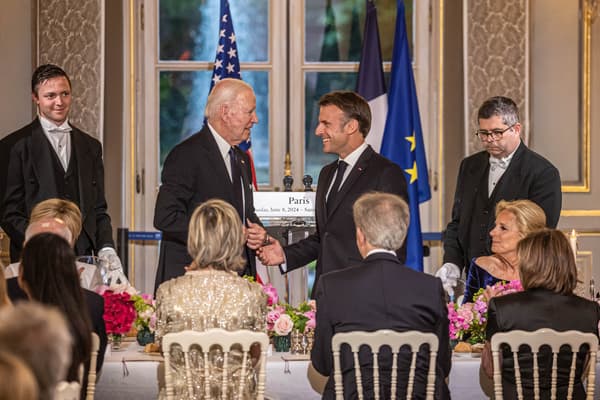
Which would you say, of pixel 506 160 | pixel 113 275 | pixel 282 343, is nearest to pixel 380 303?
pixel 282 343

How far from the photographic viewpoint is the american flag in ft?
22.0

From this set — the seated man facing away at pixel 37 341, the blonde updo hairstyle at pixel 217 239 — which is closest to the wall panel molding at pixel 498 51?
the blonde updo hairstyle at pixel 217 239

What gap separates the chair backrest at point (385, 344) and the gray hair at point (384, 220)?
0.32m

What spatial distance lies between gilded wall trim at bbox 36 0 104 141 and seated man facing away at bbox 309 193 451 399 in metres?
4.01

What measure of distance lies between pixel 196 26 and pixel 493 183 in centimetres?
302

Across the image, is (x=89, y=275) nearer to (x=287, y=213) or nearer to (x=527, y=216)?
(x=527, y=216)

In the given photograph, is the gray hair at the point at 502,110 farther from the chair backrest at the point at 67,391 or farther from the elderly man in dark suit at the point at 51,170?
the chair backrest at the point at 67,391

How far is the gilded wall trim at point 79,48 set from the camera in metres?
6.73

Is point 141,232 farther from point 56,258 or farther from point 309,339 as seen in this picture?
point 56,258

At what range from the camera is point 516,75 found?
6895 millimetres

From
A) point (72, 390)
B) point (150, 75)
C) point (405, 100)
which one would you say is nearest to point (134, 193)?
point (150, 75)

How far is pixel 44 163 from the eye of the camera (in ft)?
15.7

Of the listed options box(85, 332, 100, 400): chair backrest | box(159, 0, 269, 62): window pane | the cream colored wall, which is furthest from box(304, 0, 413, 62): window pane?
box(85, 332, 100, 400): chair backrest

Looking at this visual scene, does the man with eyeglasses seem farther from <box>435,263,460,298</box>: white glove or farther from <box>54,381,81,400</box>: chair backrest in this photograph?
<box>54,381,81,400</box>: chair backrest
